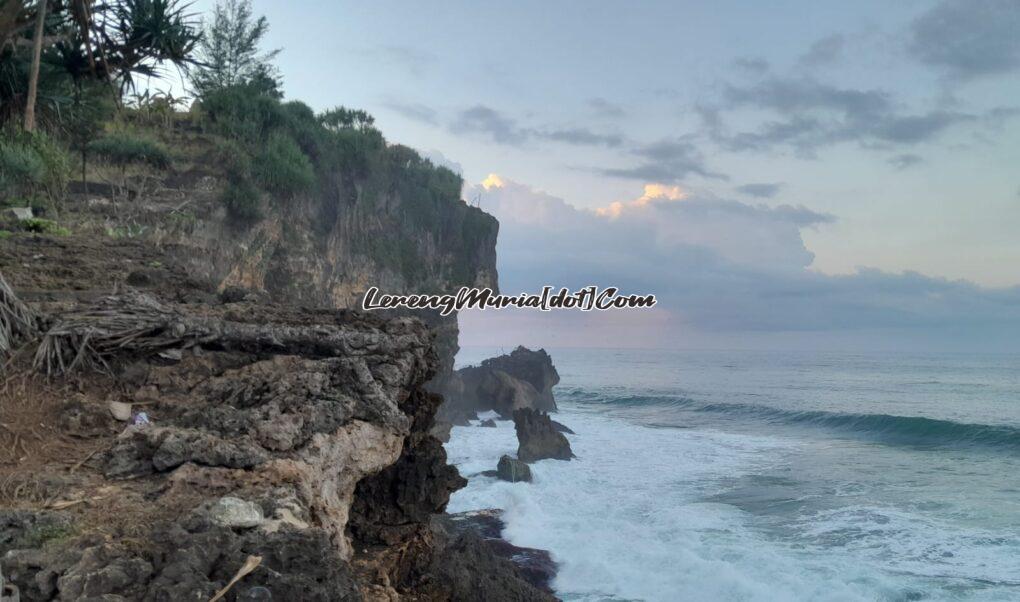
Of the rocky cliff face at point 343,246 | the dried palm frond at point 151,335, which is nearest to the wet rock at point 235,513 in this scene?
Result: the dried palm frond at point 151,335

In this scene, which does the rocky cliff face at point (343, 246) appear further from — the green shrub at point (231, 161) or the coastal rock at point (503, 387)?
the coastal rock at point (503, 387)

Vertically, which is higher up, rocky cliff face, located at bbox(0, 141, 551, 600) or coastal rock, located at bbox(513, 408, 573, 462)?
rocky cliff face, located at bbox(0, 141, 551, 600)

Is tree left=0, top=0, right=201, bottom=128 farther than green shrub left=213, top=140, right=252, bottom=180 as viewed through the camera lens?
No

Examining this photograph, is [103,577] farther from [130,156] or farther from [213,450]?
[130,156]

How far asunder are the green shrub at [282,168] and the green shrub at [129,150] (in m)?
2.98

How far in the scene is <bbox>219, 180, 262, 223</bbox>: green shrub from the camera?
19.4m

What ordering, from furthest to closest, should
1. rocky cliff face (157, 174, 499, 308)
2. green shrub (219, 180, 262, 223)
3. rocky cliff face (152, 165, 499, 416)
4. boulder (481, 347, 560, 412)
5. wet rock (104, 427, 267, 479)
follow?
boulder (481, 347, 560, 412), green shrub (219, 180, 262, 223), rocky cliff face (157, 174, 499, 308), rocky cliff face (152, 165, 499, 416), wet rock (104, 427, 267, 479)

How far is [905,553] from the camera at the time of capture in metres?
13.1

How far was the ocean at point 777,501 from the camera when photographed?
11.8 metres

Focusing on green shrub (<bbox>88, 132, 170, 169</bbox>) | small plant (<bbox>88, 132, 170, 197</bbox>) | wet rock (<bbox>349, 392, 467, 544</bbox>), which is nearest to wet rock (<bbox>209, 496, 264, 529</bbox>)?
wet rock (<bbox>349, 392, 467, 544</bbox>)

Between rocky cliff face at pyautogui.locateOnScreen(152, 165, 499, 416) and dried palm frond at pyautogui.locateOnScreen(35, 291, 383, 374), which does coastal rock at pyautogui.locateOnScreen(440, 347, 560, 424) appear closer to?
rocky cliff face at pyautogui.locateOnScreen(152, 165, 499, 416)

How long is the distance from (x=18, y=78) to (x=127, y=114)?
9.98 meters

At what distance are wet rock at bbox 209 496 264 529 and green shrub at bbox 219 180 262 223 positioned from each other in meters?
18.0

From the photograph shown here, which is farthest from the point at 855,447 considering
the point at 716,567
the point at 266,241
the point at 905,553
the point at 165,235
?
A: the point at 165,235
